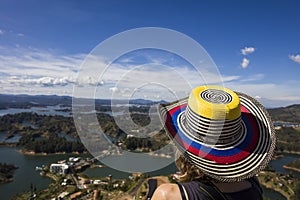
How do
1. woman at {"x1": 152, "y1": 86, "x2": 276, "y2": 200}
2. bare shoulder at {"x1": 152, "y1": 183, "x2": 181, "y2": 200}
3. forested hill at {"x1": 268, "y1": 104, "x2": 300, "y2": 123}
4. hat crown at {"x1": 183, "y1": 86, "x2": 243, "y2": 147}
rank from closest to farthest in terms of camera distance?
1. bare shoulder at {"x1": 152, "y1": 183, "x2": 181, "y2": 200}
2. woman at {"x1": 152, "y1": 86, "x2": 276, "y2": 200}
3. hat crown at {"x1": 183, "y1": 86, "x2": 243, "y2": 147}
4. forested hill at {"x1": 268, "y1": 104, "x2": 300, "y2": 123}

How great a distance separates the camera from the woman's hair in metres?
0.80

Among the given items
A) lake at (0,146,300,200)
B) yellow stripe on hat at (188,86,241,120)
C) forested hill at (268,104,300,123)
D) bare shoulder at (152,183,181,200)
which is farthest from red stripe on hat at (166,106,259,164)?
forested hill at (268,104,300,123)

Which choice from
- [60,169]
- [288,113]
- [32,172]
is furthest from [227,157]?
[288,113]

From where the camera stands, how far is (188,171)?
0.83 meters

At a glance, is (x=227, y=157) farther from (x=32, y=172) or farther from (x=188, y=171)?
(x=32, y=172)

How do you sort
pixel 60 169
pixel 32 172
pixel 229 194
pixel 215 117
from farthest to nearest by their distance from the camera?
pixel 32 172, pixel 60 169, pixel 215 117, pixel 229 194

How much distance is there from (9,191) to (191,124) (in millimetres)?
16147

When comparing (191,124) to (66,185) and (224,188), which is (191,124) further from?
(66,185)

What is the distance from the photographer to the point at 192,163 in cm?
83

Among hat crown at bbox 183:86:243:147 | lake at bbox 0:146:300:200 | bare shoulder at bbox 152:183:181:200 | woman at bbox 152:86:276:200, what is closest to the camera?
bare shoulder at bbox 152:183:181:200

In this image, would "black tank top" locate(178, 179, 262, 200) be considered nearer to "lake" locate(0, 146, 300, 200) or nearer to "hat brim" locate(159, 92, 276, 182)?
"hat brim" locate(159, 92, 276, 182)

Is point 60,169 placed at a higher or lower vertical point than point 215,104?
lower

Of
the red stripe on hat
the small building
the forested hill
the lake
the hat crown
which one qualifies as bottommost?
the lake

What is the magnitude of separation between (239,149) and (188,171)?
0.27m
